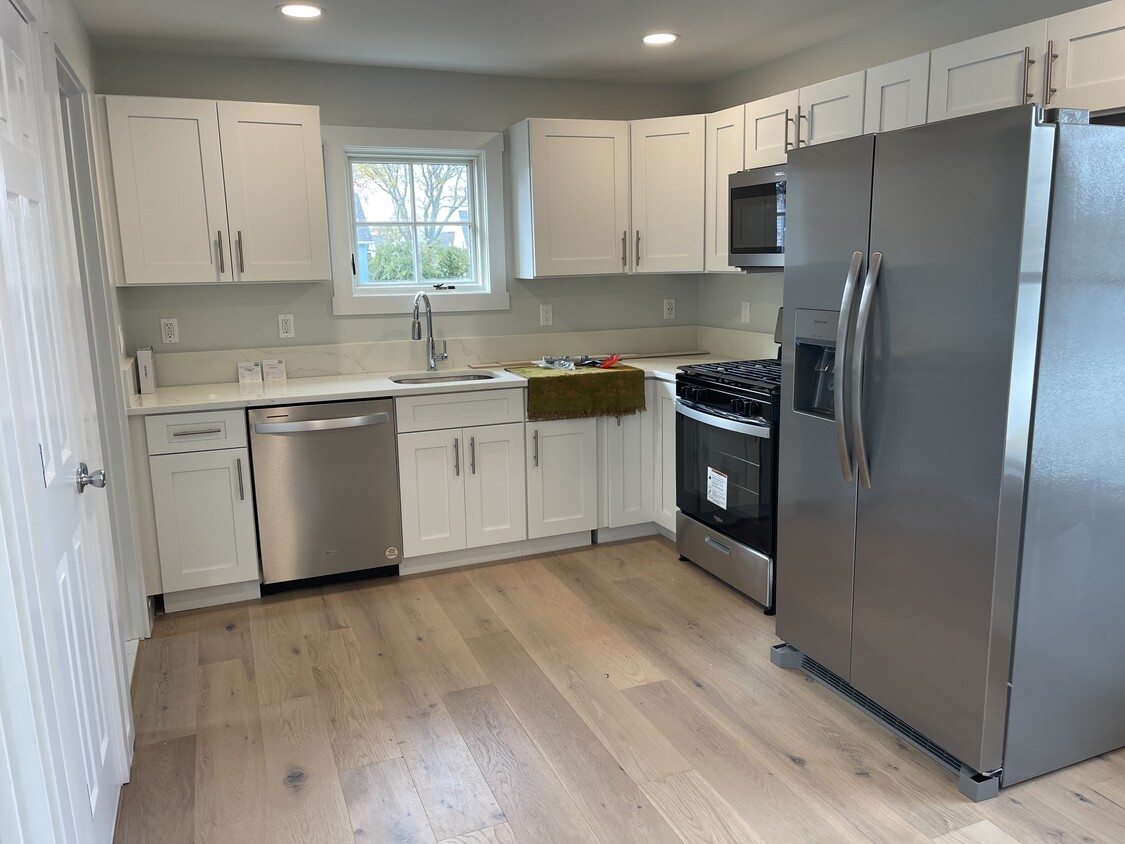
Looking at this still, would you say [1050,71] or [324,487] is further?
[324,487]

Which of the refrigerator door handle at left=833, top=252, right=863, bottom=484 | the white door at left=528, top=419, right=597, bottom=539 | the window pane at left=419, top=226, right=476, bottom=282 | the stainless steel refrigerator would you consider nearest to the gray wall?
the stainless steel refrigerator

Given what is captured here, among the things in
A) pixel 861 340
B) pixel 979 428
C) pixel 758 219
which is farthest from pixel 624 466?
pixel 979 428

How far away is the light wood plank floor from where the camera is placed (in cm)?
206

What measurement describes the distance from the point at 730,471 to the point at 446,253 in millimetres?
1909

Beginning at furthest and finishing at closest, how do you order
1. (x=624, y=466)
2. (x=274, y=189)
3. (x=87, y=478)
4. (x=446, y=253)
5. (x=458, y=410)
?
(x=446, y=253), (x=624, y=466), (x=458, y=410), (x=274, y=189), (x=87, y=478)

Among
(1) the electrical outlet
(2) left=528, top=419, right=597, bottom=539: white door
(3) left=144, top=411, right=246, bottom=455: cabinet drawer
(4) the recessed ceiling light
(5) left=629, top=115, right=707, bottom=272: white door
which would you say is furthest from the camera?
(5) left=629, top=115, right=707, bottom=272: white door

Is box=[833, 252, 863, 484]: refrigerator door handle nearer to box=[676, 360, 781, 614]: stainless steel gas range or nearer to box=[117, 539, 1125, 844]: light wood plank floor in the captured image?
box=[676, 360, 781, 614]: stainless steel gas range

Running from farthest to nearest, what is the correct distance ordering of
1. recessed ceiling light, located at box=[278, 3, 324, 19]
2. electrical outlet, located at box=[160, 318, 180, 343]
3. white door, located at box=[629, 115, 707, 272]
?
1. white door, located at box=[629, 115, 707, 272]
2. electrical outlet, located at box=[160, 318, 180, 343]
3. recessed ceiling light, located at box=[278, 3, 324, 19]

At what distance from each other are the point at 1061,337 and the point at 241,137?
3115mm

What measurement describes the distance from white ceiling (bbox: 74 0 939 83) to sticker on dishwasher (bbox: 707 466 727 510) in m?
1.83

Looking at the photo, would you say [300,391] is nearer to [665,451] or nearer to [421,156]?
[421,156]

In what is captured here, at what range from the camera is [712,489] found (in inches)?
138

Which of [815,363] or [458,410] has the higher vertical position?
[815,363]

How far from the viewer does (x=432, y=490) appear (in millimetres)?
3695
